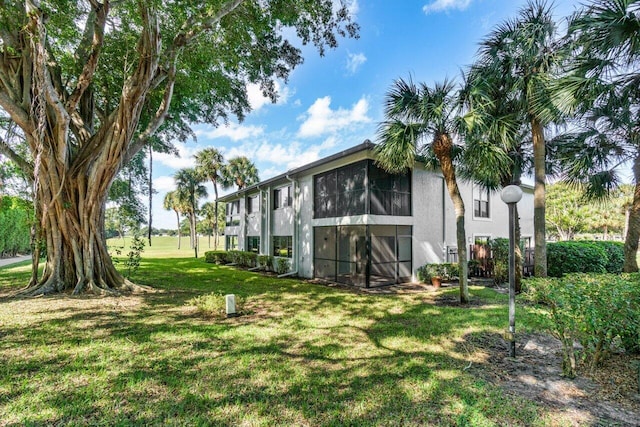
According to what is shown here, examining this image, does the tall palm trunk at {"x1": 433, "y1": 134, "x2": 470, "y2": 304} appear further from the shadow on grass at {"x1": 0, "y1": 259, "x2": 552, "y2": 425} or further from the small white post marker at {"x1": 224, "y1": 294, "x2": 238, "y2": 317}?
the small white post marker at {"x1": 224, "y1": 294, "x2": 238, "y2": 317}

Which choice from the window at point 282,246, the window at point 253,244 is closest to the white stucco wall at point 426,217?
the window at point 282,246

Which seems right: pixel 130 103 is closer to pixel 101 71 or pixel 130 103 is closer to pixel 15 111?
pixel 15 111

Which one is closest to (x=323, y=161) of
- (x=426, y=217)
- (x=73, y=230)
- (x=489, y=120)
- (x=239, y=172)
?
(x=426, y=217)

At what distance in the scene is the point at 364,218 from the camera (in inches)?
410

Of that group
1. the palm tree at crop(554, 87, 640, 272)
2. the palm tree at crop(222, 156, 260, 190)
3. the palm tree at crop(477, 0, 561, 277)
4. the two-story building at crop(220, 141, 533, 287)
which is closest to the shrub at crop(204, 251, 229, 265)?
the two-story building at crop(220, 141, 533, 287)

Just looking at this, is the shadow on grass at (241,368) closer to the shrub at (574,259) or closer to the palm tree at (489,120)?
the palm tree at (489,120)

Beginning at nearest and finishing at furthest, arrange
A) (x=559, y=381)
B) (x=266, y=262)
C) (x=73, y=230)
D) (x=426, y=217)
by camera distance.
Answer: (x=559, y=381)
(x=73, y=230)
(x=426, y=217)
(x=266, y=262)

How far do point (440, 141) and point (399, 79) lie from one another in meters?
2.21

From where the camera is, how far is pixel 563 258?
12320 millimetres

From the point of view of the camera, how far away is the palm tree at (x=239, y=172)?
27.3 metres

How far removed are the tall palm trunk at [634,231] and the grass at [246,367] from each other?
13.2ft

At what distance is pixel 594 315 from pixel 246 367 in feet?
15.1

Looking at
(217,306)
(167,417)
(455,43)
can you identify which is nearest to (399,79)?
(455,43)

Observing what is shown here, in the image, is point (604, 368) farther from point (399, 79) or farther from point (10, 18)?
point (10, 18)
